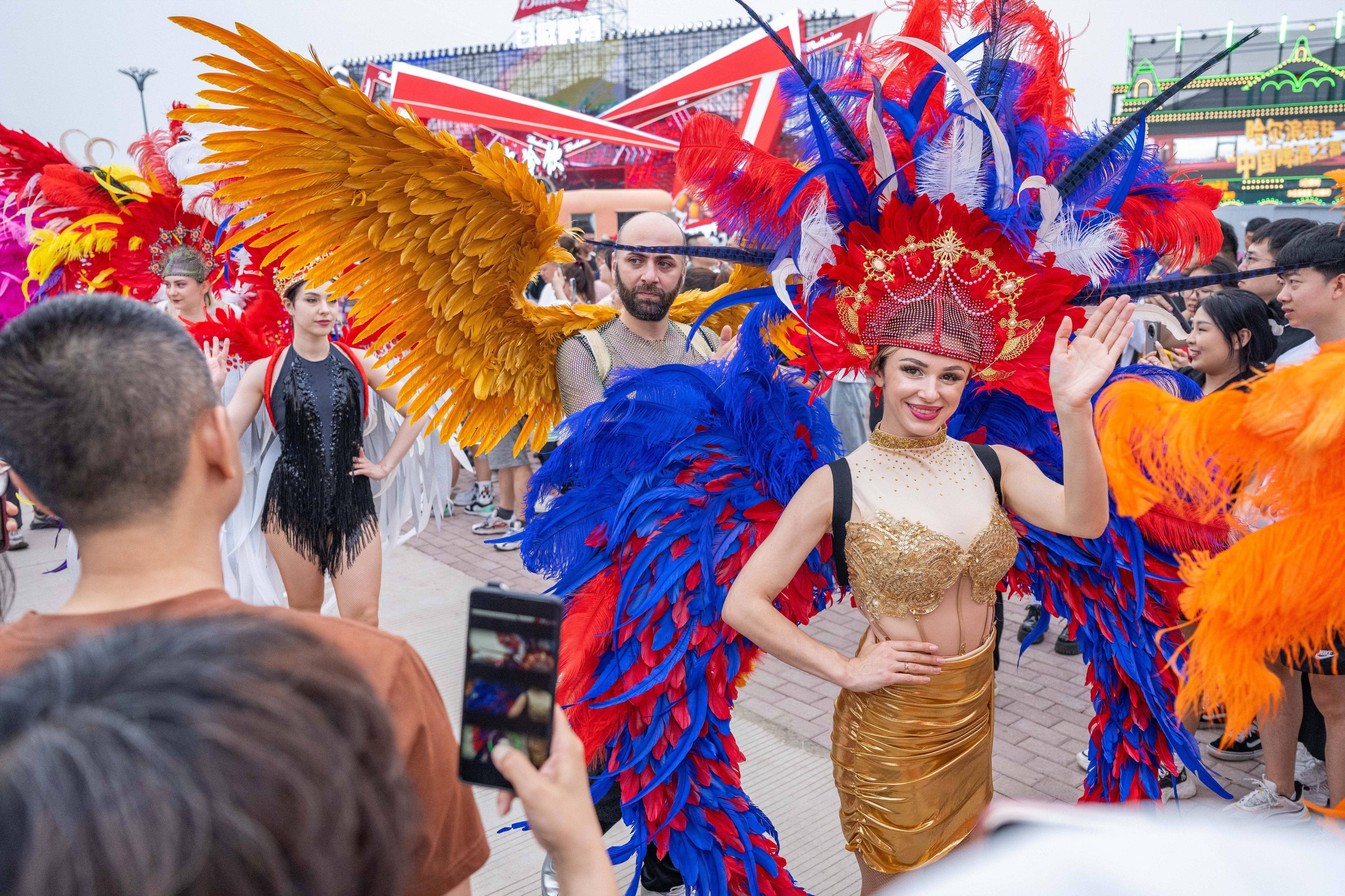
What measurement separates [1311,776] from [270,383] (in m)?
4.42

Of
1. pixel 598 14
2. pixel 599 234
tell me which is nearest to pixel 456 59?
pixel 598 14

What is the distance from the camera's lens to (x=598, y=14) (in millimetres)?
53469

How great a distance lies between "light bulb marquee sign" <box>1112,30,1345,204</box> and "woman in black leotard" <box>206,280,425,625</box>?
846 inches

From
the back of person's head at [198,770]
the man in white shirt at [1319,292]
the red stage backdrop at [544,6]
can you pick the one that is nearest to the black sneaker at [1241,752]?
the man in white shirt at [1319,292]

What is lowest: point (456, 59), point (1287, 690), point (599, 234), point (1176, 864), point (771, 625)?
point (1287, 690)

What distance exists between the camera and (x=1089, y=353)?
6.08 feet

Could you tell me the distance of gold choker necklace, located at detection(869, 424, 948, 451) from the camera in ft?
6.69

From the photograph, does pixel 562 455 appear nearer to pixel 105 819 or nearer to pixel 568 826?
pixel 568 826

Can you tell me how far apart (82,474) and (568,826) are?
26.6 inches

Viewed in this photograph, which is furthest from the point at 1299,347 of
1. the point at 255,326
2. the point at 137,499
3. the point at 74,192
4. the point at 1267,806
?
the point at 74,192

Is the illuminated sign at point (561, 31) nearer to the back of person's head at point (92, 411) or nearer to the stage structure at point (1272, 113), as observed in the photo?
the stage structure at point (1272, 113)

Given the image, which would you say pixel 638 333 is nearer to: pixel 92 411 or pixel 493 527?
pixel 92 411

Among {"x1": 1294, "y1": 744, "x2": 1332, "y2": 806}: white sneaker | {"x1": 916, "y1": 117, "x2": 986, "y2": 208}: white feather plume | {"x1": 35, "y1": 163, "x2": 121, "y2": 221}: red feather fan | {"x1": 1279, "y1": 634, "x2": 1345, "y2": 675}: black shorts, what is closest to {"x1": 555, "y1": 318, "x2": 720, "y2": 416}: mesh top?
{"x1": 916, "y1": 117, "x2": 986, "y2": 208}: white feather plume

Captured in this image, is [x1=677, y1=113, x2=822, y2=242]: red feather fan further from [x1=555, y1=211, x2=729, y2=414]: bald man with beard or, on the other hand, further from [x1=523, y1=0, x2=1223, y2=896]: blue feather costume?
[x1=555, y1=211, x2=729, y2=414]: bald man with beard
